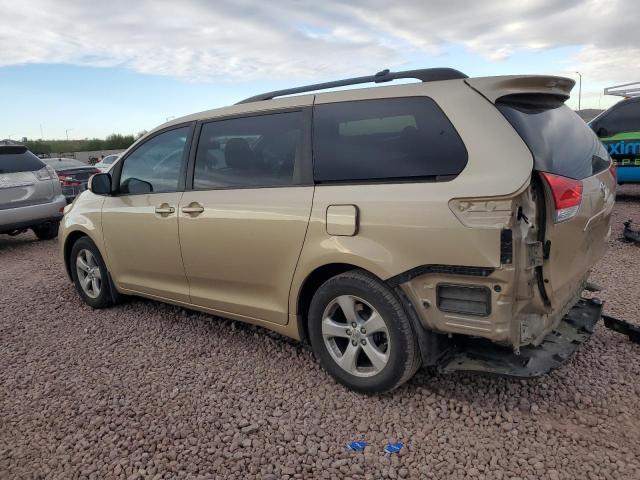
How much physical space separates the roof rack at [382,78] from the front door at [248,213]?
10.8 inches

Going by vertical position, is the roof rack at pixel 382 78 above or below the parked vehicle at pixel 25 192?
above

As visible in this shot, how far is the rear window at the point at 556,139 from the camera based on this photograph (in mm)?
2555

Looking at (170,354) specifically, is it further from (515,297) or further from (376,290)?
(515,297)

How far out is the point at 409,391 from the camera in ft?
10.1

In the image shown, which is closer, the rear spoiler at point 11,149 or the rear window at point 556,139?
the rear window at point 556,139

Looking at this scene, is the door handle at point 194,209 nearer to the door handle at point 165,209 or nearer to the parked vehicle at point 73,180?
Result: the door handle at point 165,209

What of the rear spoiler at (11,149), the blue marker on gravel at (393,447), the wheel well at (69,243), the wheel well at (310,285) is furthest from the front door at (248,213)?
the rear spoiler at (11,149)

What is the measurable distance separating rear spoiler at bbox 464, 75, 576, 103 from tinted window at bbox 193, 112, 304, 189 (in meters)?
1.12

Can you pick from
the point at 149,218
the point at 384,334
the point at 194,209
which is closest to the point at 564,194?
the point at 384,334

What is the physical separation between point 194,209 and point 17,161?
6212 mm

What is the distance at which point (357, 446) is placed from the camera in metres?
2.62

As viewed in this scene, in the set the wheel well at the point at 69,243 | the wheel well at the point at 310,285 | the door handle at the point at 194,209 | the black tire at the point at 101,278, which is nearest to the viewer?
the wheel well at the point at 310,285

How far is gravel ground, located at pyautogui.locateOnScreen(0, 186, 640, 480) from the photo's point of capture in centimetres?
249

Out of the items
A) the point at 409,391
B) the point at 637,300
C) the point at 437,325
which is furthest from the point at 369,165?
the point at 637,300
